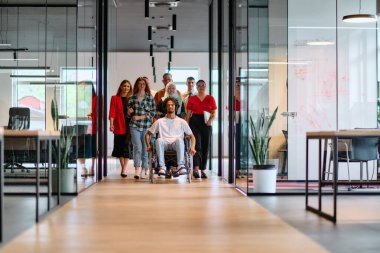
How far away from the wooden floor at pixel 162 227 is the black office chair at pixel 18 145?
180cm

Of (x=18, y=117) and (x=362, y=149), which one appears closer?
(x=362, y=149)

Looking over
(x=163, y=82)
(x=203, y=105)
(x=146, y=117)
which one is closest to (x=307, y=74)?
(x=203, y=105)

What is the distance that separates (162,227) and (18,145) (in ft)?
15.2

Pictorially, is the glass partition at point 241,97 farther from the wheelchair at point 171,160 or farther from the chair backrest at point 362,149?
the chair backrest at point 362,149

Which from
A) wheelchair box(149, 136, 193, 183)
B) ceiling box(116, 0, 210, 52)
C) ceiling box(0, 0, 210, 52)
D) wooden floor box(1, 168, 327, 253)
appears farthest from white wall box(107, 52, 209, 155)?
wooden floor box(1, 168, 327, 253)

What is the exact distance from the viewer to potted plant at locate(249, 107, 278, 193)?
294 inches

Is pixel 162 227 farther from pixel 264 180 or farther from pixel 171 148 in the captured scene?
pixel 171 148

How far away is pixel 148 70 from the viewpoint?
66.9 ft

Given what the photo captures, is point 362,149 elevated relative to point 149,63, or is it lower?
lower

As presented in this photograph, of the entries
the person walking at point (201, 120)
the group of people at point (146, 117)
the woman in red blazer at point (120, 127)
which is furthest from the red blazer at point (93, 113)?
the person walking at point (201, 120)

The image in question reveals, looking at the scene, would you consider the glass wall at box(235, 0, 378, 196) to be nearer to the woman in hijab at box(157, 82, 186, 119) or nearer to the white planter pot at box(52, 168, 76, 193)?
the woman in hijab at box(157, 82, 186, 119)

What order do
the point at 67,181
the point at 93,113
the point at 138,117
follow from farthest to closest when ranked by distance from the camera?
the point at 138,117
the point at 93,113
the point at 67,181

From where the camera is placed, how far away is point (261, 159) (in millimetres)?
7613

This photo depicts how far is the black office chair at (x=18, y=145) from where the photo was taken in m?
8.90
